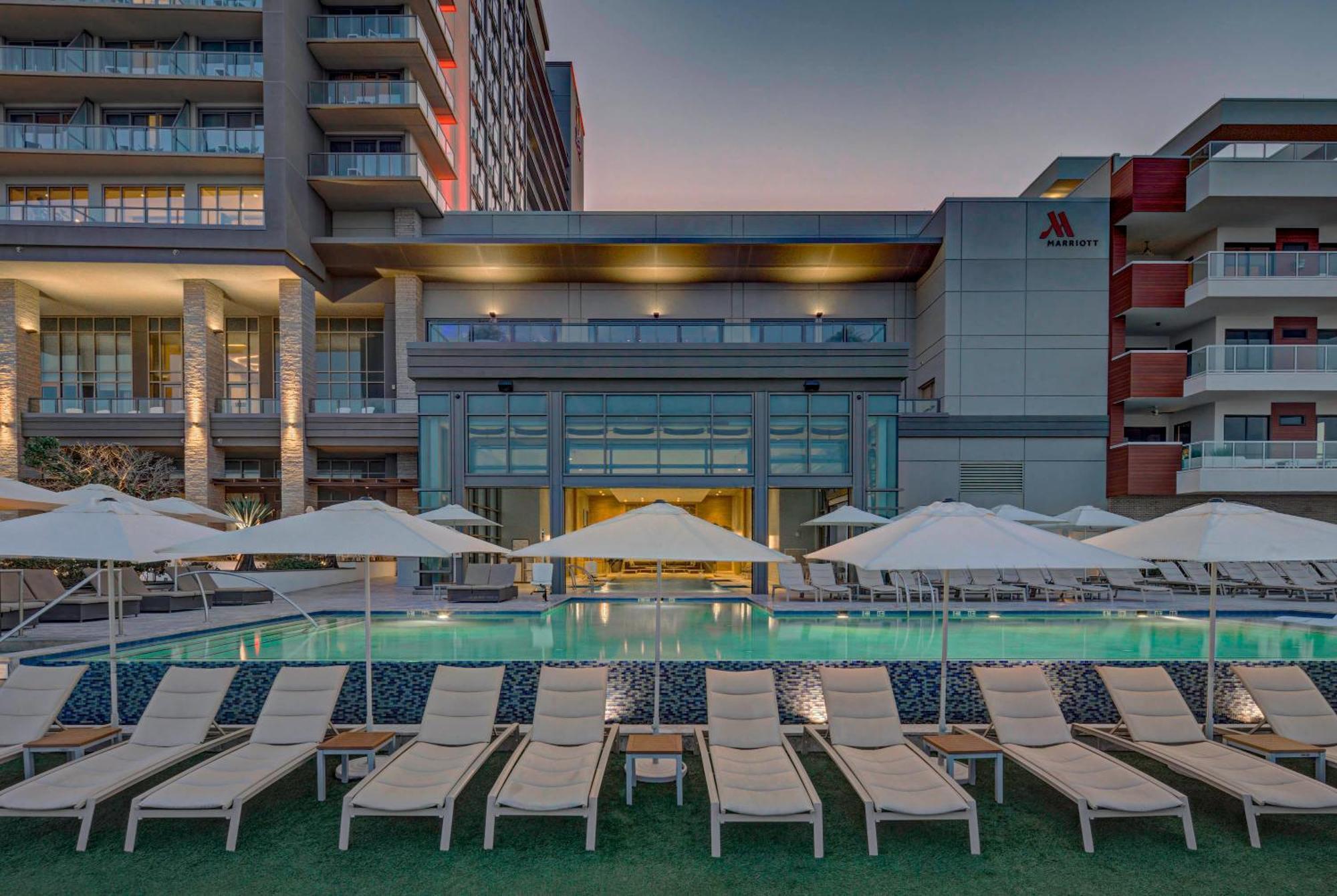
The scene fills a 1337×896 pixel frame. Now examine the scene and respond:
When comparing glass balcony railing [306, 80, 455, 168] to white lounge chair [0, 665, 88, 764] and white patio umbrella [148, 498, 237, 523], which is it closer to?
white patio umbrella [148, 498, 237, 523]

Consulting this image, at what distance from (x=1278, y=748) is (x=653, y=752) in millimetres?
5323

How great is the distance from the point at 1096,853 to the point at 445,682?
17.8 feet

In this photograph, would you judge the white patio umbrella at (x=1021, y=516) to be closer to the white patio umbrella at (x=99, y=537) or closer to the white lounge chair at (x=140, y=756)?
the white lounge chair at (x=140, y=756)

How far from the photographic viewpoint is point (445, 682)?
598 centimetres

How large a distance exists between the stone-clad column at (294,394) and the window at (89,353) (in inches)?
335

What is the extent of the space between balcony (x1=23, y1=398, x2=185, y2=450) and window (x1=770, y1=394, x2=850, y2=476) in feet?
62.5

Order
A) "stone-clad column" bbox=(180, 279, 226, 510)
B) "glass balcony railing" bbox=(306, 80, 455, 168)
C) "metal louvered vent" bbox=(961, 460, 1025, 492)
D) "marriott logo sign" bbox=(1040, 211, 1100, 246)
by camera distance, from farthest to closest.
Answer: "glass balcony railing" bbox=(306, 80, 455, 168) → "stone-clad column" bbox=(180, 279, 226, 510) → "marriott logo sign" bbox=(1040, 211, 1100, 246) → "metal louvered vent" bbox=(961, 460, 1025, 492)

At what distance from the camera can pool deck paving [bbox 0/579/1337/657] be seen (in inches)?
420

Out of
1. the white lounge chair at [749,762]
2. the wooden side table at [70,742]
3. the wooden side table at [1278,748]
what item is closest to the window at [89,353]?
the wooden side table at [70,742]

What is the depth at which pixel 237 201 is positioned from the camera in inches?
821

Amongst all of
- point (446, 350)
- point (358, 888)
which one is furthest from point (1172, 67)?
point (358, 888)

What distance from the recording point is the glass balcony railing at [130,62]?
19922 mm

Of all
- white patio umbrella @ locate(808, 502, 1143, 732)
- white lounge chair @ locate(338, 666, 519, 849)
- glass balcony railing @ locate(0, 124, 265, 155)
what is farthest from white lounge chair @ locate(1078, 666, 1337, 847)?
glass balcony railing @ locate(0, 124, 265, 155)

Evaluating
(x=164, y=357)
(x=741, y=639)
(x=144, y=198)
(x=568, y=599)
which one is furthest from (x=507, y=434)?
(x=164, y=357)
